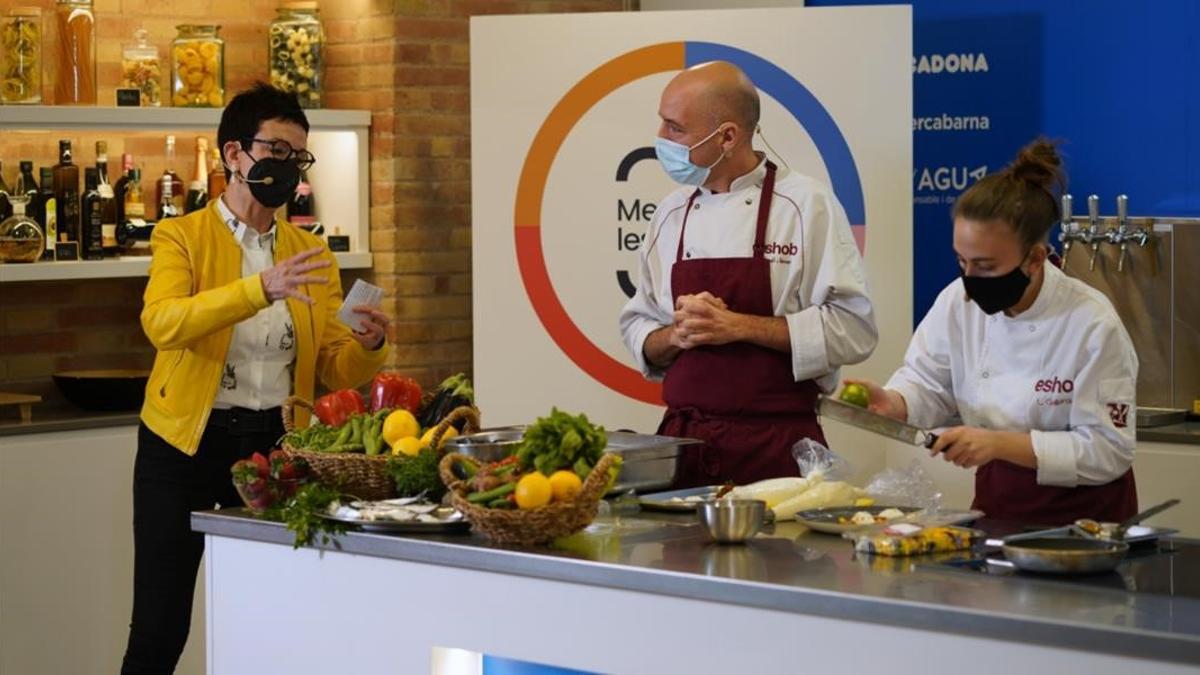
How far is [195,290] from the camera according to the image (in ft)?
13.8

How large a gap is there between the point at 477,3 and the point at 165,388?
2.55 m

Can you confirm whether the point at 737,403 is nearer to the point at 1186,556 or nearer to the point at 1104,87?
the point at 1186,556

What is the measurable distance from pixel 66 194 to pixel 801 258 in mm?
2597

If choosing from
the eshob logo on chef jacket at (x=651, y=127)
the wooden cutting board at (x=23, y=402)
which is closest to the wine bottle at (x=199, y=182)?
the wooden cutting board at (x=23, y=402)

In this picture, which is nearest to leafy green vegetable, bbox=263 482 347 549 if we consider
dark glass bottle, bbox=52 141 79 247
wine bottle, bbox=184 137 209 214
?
dark glass bottle, bbox=52 141 79 247

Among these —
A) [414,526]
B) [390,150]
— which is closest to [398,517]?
[414,526]

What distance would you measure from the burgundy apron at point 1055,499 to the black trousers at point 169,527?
68.9 inches

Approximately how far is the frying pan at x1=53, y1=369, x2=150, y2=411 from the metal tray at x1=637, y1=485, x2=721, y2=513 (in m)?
2.50

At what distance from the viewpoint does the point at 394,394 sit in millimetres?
3609

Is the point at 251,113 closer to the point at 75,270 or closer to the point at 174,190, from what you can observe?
the point at 75,270

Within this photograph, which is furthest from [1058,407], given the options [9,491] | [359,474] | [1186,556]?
[9,491]

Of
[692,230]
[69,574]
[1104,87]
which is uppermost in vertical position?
[1104,87]

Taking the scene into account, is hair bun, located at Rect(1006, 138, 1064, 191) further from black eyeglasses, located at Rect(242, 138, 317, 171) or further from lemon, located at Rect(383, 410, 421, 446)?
black eyeglasses, located at Rect(242, 138, 317, 171)

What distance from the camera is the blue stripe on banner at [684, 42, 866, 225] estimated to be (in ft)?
17.6
